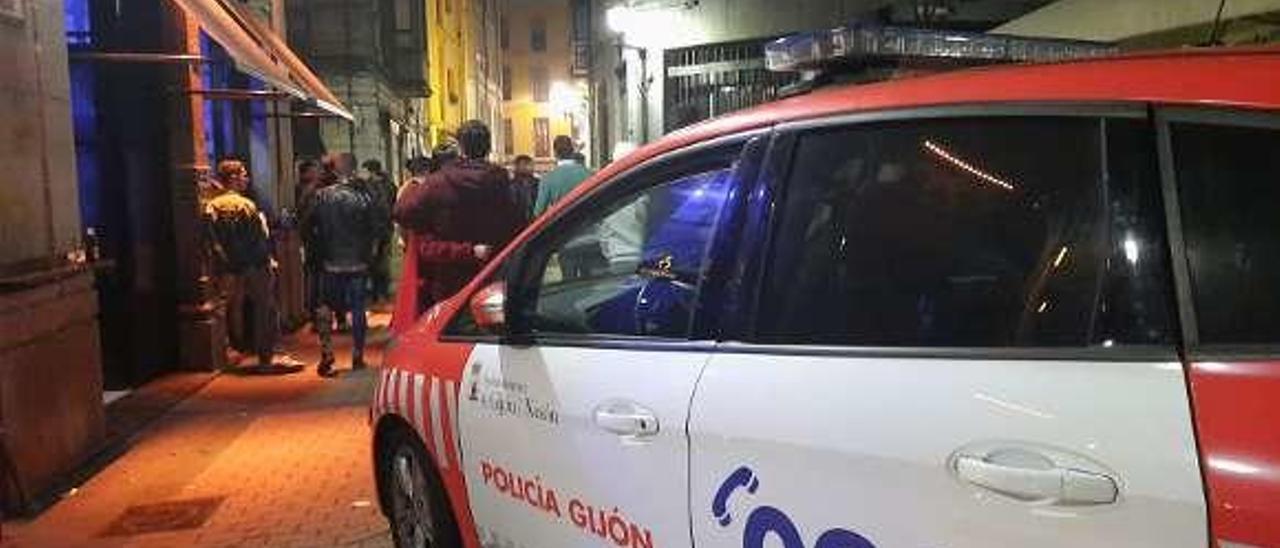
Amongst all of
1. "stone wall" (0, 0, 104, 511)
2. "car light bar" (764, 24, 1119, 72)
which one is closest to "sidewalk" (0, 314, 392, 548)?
"stone wall" (0, 0, 104, 511)

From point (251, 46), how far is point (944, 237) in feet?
26.1

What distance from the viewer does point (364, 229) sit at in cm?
1019

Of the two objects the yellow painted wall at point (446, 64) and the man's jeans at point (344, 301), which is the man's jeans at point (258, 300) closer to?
the man's jeans at point (344, 301)

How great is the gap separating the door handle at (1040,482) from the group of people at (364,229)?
525cm

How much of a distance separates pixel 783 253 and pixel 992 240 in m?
0.50

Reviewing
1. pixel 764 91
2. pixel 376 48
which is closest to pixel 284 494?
pixel 764 91

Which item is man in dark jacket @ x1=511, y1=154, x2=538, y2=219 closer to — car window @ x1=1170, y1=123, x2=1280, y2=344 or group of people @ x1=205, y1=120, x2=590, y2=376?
group of people @ x1=205, y1=120, x2=590, y2=376

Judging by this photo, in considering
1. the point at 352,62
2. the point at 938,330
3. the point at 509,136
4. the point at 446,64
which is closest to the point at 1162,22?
the point at 938,330

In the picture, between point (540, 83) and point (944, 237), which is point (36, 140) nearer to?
point (944, 237)

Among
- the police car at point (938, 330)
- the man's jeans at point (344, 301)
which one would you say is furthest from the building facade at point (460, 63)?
the police car at point (938, 330)

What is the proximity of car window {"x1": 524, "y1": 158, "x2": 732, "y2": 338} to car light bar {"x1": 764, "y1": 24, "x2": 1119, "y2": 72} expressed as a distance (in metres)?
0.63

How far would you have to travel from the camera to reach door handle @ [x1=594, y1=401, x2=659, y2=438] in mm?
2994

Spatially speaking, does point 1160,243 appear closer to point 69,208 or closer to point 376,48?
point 69,208

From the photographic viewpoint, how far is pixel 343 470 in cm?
688
